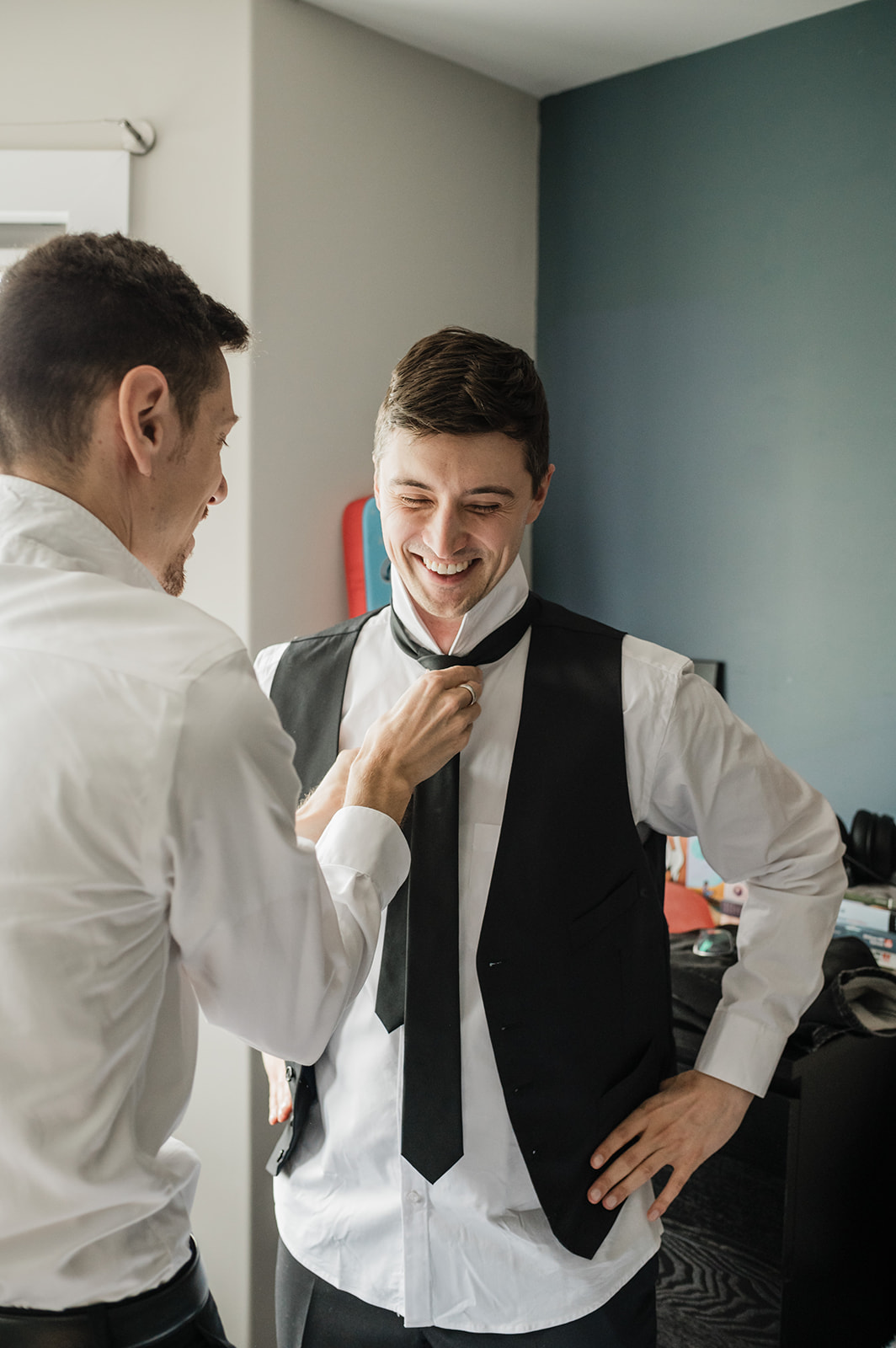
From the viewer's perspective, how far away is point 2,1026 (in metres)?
0.78

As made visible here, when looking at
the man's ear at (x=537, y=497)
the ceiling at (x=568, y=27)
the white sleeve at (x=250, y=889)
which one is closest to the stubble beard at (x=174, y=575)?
the white sleeve at (x=250, y=889)

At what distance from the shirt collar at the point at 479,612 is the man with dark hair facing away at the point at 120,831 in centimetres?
48

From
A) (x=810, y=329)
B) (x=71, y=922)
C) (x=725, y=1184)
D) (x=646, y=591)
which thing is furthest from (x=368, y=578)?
(x=71, y=922)

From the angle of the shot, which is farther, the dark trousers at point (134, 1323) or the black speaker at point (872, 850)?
the black speaker at point (872, 850)

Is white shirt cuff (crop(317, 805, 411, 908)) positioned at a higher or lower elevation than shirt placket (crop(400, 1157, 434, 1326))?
higher

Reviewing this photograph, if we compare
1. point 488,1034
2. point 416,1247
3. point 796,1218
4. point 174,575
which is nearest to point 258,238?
point 174,575

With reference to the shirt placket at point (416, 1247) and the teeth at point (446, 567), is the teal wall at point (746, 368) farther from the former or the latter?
the shirt placket at point (416, 1247)

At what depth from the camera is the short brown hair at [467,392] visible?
1328 mm

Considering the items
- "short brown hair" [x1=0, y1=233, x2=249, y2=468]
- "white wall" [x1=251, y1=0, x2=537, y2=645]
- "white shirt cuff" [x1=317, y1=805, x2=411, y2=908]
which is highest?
"white wall" [x1=251, y1=0, x2=537, y2=645]

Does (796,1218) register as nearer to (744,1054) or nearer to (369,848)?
(744,1054)

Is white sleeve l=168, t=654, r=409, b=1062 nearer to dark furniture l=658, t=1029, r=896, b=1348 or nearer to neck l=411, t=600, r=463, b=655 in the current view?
neck l=411, t=600, r=463, b=655

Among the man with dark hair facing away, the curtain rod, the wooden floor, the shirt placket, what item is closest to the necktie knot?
the man with dark hair facing away

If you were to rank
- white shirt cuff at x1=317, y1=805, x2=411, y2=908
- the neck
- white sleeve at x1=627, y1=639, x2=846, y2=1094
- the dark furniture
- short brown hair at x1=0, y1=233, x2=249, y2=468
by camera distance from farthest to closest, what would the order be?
the dark furniture
the neck
white sleeve at x1=627, y1=639, x2=846, y2=1094
white shirt cuff at x1=317, y1=805, x2=411, y2=908
short brown hair at x1=0, y1=233, x2=249, y2=468

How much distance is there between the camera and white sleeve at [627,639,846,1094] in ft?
4.35
